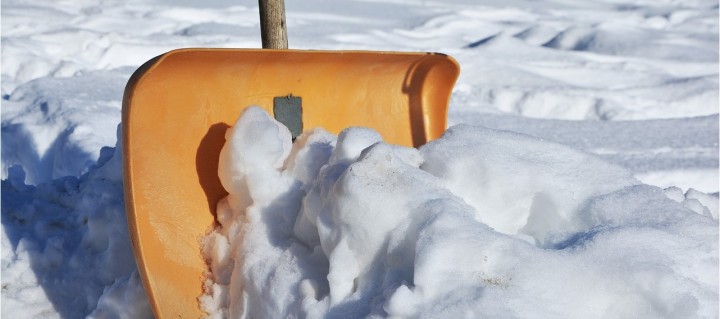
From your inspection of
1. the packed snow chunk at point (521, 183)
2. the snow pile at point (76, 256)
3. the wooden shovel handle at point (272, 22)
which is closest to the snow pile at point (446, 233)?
the packed snow chunk at point (521, 183)

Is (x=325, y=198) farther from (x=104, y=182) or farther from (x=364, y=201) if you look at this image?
(x=104, y=182)

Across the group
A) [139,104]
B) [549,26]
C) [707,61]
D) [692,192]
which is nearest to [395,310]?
[139,104]

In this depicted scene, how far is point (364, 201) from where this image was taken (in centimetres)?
166

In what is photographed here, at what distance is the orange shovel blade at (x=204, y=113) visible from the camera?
1972 mm

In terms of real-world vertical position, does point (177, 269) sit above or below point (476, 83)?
above

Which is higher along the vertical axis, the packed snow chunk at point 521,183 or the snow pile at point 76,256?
the packed snow chunk at point 521,183

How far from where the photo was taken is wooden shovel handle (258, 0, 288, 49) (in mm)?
2629

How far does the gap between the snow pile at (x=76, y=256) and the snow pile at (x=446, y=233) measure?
24 cm

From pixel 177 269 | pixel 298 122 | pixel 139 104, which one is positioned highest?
pixel 139 104

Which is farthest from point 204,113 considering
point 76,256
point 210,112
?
point 76,256

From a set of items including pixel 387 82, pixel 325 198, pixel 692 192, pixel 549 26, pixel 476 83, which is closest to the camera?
pixel 325 198

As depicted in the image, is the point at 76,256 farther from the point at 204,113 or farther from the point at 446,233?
the point at 446,233

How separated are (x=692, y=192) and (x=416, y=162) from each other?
83 cm

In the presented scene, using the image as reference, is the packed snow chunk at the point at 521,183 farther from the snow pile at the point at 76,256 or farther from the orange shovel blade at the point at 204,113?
the snow pile at the point at 76,256
